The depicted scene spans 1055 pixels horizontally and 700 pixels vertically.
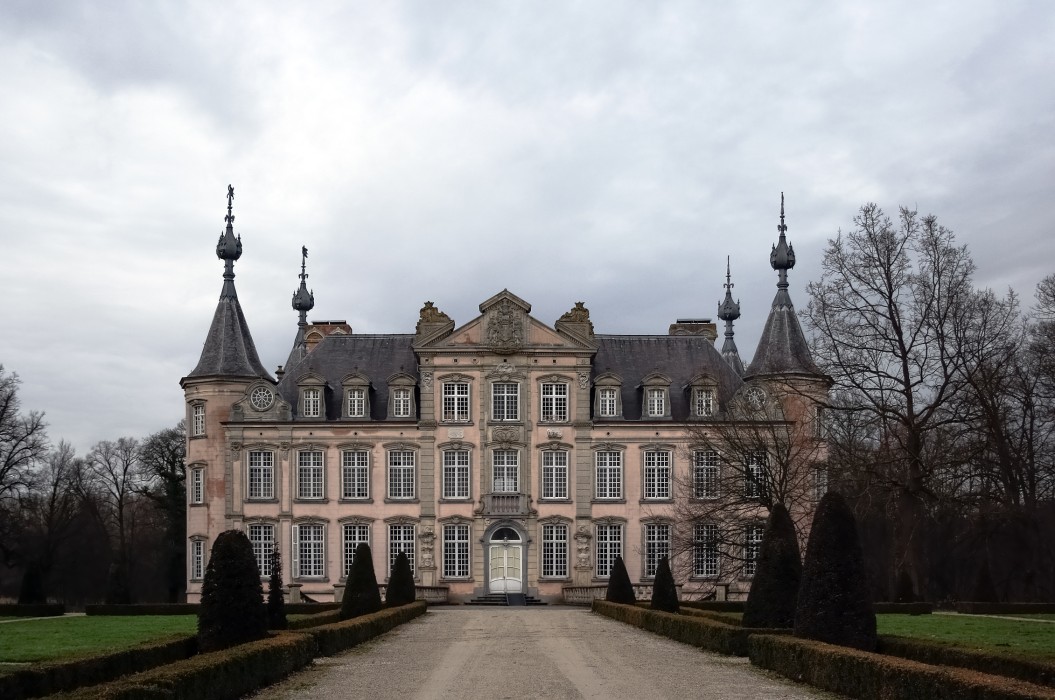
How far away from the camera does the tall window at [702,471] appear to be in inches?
1816

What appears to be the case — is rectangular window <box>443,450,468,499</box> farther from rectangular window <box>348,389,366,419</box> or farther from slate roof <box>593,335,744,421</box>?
slate roof <box>593,335,744,421</box>

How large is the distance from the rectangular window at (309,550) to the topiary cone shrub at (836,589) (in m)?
33.1

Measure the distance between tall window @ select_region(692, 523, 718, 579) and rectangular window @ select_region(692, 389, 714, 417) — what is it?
478cm

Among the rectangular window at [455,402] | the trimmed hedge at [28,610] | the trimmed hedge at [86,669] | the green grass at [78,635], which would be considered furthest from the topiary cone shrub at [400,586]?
the trimmed hedge at [86,669]

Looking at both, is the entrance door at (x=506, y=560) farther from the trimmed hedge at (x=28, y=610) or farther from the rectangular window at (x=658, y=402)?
the trimmed hedge at (x=28, y=610)

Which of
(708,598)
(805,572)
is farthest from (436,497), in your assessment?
(805,572)

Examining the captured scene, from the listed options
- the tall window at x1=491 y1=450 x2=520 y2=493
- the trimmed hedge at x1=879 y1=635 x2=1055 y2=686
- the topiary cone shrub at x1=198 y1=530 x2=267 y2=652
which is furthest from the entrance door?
the trimmed hedge at x1=879 y1=635 x2=1055 y2=686

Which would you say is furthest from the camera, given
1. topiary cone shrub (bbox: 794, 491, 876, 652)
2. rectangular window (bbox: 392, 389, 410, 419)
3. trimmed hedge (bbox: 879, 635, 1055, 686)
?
rectangular window (bbox: 392, 389, 410, 419)

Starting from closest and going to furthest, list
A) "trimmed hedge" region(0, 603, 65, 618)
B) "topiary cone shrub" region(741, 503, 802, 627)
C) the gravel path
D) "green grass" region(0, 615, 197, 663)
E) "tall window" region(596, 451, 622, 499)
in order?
1. the gravel path
2. "green grass" region(0, 615, 197, 663)
3. "topiary cone shrub" region(741, 503, 802, 627)
4. "trimmed hedge" region(0, 603, 65, 618)
5. "tall window" region(596, 451, 622, 499)

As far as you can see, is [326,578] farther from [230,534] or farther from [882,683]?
[882,683]

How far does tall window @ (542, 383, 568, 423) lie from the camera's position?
5172 centimetres

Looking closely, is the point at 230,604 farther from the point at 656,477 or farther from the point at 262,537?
the point at 656,477

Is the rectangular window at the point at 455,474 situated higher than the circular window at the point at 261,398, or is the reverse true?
the circular window at the point at 261,398

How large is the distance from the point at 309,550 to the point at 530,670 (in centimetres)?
3240
